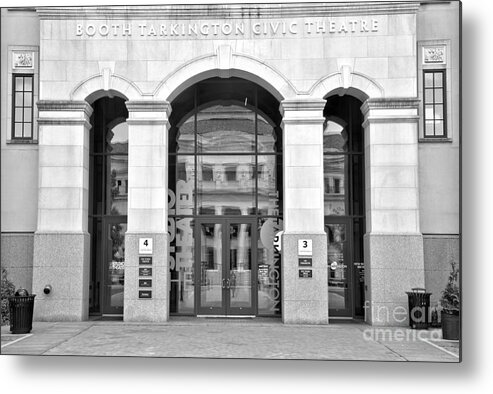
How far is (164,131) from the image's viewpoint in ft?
51.7

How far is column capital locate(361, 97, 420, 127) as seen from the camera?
50.2 feet

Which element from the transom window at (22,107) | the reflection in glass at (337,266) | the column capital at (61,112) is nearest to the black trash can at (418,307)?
the reflection in glass at (337,266)

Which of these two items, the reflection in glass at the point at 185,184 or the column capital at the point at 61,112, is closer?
the column capital at the point at 61,112

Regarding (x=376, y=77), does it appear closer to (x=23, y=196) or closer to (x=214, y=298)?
(x=214, y=298)

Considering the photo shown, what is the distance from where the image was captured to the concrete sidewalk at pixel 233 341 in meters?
11.7

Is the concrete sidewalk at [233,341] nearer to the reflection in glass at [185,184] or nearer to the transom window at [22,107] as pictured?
the reflection in glass at [185,184]

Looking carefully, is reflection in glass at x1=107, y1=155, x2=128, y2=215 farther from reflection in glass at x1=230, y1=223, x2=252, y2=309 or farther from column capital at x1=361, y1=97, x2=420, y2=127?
column capital at x1=361, y1=97, x2=420, y2=127

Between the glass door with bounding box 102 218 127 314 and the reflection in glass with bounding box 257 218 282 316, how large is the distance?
3712mm

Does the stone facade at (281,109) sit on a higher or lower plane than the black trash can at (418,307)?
higher

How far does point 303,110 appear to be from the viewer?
51.1 ft

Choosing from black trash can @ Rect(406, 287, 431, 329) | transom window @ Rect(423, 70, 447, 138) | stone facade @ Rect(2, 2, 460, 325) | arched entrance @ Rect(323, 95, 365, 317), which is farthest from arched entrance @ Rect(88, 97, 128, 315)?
transom window @ Rect(423, 70, 447, 138)

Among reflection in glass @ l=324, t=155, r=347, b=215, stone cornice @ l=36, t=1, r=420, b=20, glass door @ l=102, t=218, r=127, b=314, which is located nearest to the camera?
stone cornice @ l=36, t=1, r=420, b=20

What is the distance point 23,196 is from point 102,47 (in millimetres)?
4059

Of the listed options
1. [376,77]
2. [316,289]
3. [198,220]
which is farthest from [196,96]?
[316,289]
